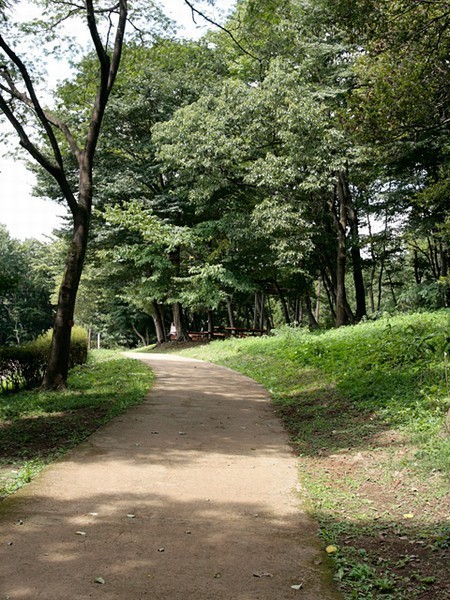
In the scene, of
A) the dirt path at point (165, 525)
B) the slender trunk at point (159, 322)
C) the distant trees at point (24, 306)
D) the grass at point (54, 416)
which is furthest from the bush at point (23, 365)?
the distant trees at point (24, 306)

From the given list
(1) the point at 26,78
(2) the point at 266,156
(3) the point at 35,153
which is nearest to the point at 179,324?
(2) the point at 266,156

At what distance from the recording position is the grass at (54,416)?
5492 mm

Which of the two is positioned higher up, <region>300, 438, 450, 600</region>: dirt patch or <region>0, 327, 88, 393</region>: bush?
<region>0, 327, 88, 393</region>: bush

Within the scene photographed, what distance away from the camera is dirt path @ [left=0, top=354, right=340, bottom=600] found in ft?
9.85

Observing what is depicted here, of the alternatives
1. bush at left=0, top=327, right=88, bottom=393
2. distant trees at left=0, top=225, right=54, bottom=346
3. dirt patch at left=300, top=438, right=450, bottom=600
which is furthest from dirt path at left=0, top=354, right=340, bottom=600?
distant trees at left=0, top=225, right=54, bottom=346

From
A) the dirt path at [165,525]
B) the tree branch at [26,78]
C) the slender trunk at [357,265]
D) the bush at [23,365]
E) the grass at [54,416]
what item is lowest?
the dirt path at [165,525]

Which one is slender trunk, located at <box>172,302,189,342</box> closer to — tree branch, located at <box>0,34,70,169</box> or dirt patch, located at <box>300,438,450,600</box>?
tree branch, located at <box>0,34,70,169</box>

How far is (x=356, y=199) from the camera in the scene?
72.5 ft

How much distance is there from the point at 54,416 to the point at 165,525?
15.0 feet

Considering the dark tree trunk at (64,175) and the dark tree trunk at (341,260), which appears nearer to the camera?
the dark tree trunk at (64,175)

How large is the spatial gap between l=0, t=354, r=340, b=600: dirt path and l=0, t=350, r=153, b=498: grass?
0.29 metres

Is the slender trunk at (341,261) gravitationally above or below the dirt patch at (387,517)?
above

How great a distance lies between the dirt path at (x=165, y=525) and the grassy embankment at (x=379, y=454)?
26cm

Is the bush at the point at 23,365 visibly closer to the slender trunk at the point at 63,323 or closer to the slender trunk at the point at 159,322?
the slender trunk at the point at 63,323
